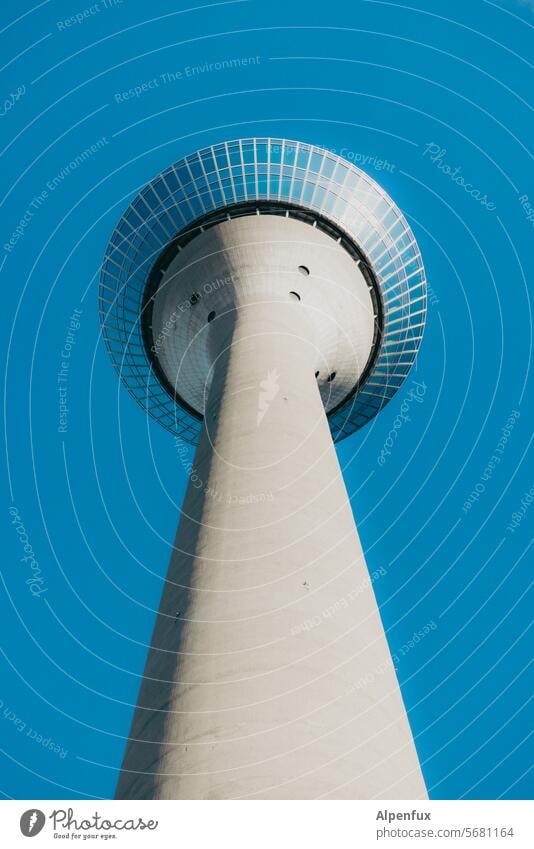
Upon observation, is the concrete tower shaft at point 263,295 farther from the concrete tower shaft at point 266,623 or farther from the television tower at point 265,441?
the concrete tower shaft at point 266,623

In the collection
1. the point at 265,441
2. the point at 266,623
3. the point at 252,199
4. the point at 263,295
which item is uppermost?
the point at 252,199

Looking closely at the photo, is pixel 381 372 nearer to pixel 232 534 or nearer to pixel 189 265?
pixel 189 265

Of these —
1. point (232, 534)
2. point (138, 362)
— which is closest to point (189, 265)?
point (138, 362)

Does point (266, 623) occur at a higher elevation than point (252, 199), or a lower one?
lower

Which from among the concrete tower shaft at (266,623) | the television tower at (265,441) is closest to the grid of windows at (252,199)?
the television tower at (265,441)

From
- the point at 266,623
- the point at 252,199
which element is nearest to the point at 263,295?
the point at 252,199

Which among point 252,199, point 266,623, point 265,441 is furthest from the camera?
point 252,199

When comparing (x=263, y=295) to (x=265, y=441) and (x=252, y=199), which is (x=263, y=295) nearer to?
(x=252, y=199)
